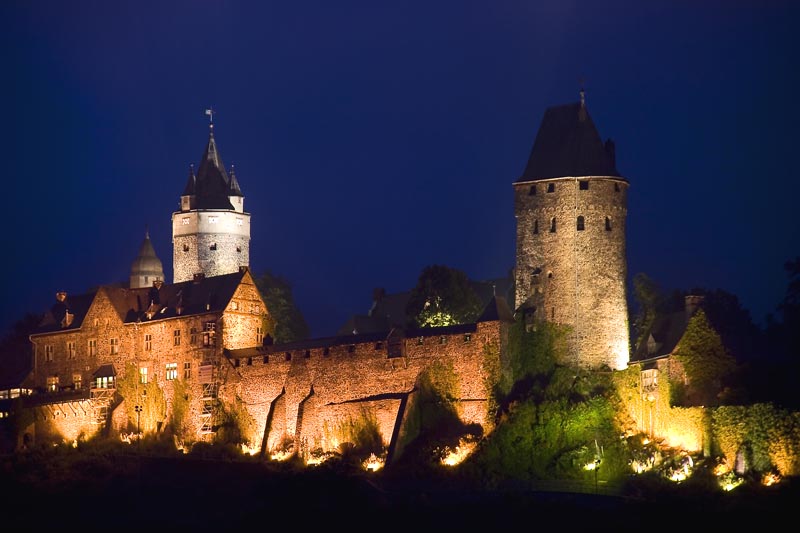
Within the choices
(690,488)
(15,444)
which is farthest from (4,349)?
(690,488)

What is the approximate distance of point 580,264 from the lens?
88.8m

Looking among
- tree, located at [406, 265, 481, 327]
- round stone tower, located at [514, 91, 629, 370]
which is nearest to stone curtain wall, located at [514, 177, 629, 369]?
round stone tower, located at [514, 91, 629, 370]

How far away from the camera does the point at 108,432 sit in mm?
99375

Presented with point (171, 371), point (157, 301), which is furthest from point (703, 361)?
point (157, 301)

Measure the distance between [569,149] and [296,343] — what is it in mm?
15181

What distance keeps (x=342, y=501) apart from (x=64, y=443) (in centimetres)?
2175

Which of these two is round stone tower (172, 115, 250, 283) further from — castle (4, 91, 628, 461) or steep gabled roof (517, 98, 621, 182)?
steep gabled roof (517, 98, 621, 182)

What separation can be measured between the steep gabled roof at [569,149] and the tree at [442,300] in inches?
371

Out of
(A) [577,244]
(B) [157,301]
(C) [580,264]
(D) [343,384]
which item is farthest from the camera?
(B) [157,301]

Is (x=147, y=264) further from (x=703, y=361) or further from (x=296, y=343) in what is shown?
(x=703, y=361)

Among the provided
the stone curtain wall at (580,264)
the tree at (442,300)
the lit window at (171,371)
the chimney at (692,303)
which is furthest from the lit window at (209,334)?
the chimney at (692,303)

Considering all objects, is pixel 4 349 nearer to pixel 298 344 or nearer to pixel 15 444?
pixel 15 444

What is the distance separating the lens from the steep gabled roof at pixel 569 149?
89.6 metres

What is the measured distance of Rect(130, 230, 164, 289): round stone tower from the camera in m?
115
